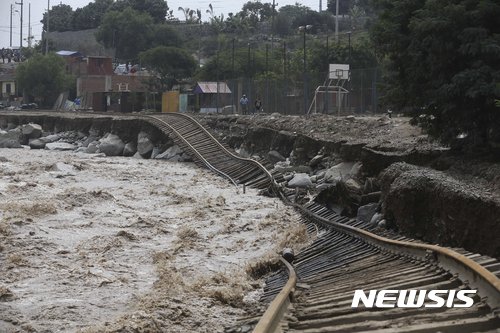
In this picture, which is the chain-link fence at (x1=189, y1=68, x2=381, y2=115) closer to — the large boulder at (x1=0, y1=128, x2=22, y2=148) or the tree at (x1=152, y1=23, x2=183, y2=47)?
the large boulder at (x1=0, y1=128, x2=22, y2=148)

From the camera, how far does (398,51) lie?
→ 2011cm

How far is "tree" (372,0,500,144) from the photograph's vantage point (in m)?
17.7

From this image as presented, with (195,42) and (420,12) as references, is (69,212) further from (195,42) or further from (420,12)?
(195,42)

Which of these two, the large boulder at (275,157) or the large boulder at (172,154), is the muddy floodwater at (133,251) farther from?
the large boulder at (172,154)

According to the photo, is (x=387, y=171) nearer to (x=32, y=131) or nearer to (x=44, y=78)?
(x=32, y=131)

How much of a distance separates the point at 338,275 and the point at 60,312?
157 inches

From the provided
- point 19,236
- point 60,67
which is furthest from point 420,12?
point 60,67

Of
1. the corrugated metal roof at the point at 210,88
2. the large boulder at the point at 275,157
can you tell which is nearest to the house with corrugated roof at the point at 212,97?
the corrugated metal roof at the point at 210,88

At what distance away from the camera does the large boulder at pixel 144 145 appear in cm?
4871

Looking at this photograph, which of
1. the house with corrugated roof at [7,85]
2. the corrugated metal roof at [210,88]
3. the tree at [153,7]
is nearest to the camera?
the corrugated metal roof at [210,88]

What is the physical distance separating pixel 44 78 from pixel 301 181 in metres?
74.5

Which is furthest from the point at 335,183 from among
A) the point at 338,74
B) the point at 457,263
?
the point at 338,74

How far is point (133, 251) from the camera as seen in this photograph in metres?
17.4

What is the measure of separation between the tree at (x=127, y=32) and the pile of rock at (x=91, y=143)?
48.3 m
